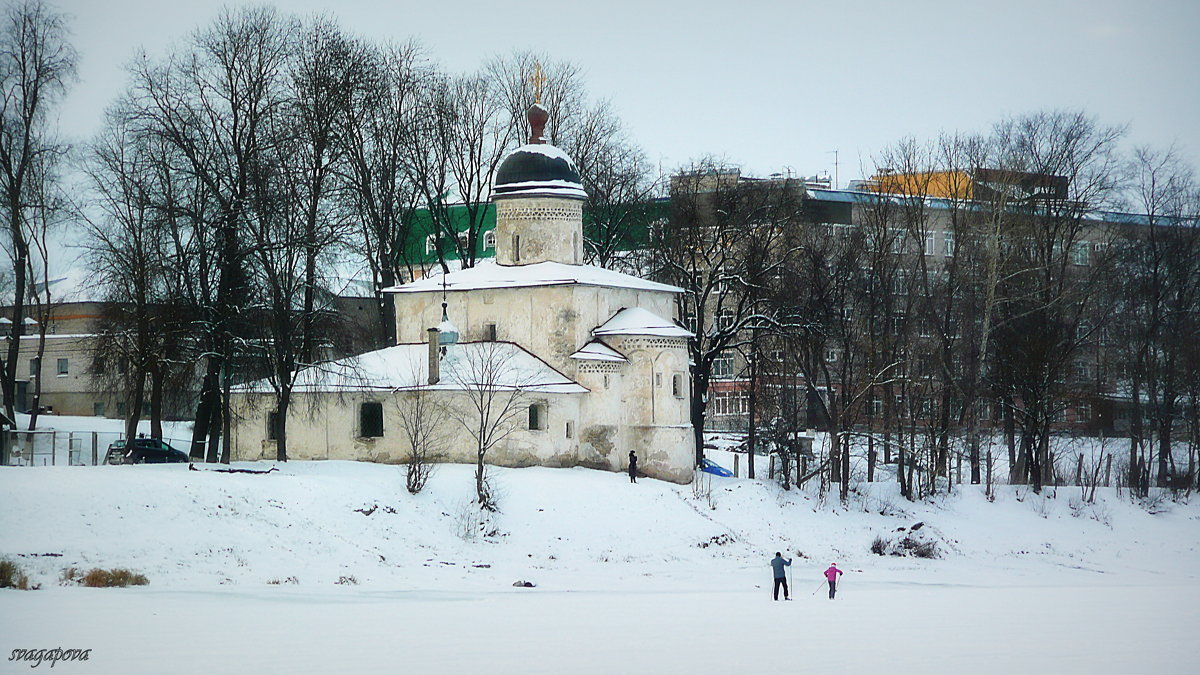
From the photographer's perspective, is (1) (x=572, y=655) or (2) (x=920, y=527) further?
(2) (x=920, y=527)

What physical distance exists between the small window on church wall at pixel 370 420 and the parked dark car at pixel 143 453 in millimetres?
4576

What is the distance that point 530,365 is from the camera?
1794 inches

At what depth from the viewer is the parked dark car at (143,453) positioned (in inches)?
1640

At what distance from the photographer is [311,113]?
148ft

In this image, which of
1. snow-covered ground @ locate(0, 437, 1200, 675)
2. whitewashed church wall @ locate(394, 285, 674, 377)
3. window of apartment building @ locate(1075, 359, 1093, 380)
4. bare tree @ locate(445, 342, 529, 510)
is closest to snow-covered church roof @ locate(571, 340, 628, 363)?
whitewashed church wall @ locate(394, 285, 674, 377)

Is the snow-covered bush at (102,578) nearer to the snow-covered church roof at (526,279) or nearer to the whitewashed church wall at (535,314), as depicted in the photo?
the whitewashed church wall at (535,314)

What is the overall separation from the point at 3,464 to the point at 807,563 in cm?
1854

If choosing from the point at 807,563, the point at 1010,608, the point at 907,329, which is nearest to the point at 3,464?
the point at 807,563

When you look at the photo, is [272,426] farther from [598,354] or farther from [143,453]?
[598,354]

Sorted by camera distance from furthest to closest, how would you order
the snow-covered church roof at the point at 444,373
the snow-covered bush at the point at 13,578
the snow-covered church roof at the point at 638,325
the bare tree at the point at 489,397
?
the snow-covered church roof at the point at 638,325
the snow-covered church roof at the point at 444,373
the bare tree at the point at 489,397
the snow-covered bush at the point at 13,578

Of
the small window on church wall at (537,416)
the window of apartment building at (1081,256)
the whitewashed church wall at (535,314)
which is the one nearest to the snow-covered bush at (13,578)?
the small window on church wall at (537,416)

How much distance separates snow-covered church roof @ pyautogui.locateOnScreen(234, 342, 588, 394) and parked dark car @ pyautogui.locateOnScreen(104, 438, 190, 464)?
276 cm

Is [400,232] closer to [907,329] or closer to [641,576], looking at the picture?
[907,329]

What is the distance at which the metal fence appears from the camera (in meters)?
40.3
